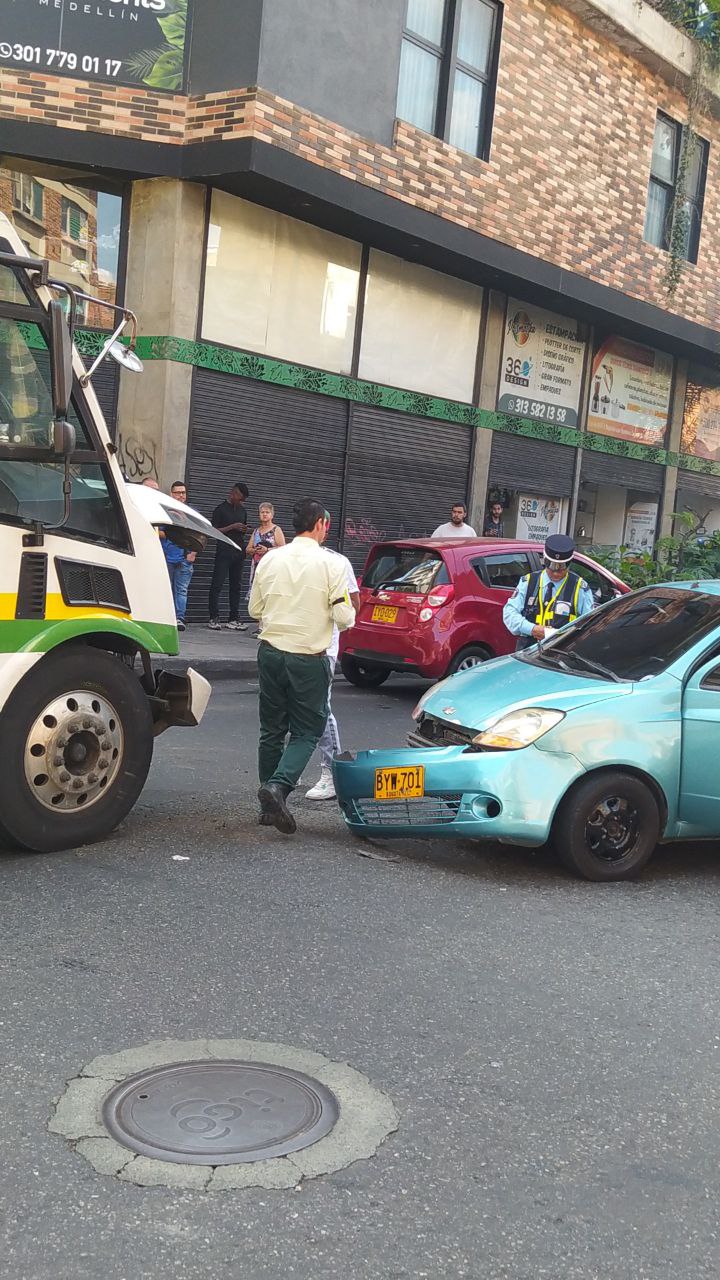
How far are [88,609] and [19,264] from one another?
1.57m

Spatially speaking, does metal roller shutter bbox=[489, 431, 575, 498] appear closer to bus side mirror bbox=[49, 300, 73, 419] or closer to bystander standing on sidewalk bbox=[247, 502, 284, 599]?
bystander standing on sidewalk bbox=[247, 502, 284, 599]

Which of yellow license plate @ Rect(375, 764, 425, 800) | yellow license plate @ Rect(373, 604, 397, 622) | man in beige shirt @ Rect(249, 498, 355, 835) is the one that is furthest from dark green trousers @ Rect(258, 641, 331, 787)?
yellow license plate @ Rect(373, 604, 397, 622)

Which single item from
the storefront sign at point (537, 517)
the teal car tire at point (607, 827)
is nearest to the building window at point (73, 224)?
the storefront sign at point (537, 517)

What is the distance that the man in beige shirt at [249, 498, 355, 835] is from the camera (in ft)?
21.0

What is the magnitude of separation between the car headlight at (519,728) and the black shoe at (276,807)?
1065 mm

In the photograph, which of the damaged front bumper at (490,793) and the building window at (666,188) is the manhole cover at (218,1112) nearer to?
the damaged front bumper at (490,793)

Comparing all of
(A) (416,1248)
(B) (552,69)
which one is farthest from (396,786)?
(B) (552,69)

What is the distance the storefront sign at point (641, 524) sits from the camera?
25328 millimetres

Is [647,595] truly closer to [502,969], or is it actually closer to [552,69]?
[502,969]

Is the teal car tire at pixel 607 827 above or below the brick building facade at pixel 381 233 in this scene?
below

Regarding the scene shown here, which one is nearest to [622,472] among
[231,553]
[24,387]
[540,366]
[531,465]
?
[531,465]

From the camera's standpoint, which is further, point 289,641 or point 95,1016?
point 289,641

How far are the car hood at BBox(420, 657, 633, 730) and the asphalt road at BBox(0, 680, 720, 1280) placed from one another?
0.75 metres

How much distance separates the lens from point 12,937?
4629 mm
